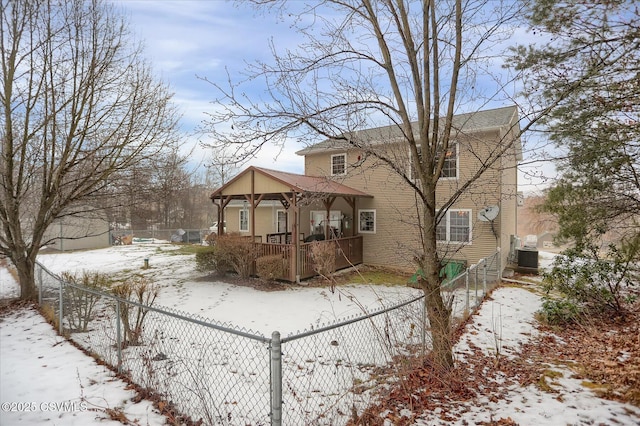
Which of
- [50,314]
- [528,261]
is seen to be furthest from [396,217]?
[50,314]

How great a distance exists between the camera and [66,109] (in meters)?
8.07

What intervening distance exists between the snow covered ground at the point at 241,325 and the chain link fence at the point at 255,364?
343 millimetres

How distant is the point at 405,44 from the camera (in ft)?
12.9

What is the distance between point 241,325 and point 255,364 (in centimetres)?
195

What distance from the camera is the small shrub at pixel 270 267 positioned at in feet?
34.1

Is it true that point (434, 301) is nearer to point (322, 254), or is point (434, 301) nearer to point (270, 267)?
point (322, 254)

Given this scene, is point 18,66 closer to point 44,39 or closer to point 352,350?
point 44,39

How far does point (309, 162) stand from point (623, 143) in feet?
42.2

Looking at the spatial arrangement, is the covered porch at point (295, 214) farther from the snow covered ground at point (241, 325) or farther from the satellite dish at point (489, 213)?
the satellite dish at point (489, 213)

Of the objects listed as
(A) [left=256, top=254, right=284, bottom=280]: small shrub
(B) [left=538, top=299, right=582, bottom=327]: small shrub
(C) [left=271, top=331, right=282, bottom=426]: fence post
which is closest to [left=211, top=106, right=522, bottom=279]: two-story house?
(A) [left=256, top=254, right=284, bottom=280]: small shrub

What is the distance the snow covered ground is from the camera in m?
3.19

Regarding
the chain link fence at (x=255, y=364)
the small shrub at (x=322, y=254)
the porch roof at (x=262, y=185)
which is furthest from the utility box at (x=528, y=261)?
the chain link fence at (x=255, y=364)

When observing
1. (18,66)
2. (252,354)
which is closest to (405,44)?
(252,354)

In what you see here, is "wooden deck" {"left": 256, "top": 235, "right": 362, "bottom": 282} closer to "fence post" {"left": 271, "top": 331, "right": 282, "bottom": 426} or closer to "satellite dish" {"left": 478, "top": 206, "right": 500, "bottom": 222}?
"satellite dish" {"left": 478, "top": 206, "right": 500, "bottom": 222}
